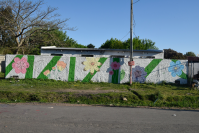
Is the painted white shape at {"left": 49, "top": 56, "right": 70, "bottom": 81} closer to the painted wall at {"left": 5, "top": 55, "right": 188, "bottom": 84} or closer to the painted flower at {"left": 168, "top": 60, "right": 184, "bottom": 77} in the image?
the painted wall at {"left": 5, "top": 55, "right": 188, "bottom": 84}

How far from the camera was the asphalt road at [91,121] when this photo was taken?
161 inches

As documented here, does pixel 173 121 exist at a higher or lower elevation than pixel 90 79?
lower

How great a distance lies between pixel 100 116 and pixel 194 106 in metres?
4.17

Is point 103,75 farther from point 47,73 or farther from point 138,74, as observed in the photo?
point 47,73

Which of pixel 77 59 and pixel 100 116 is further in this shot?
pixel 77 59

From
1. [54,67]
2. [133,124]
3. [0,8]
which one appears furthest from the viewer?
[0,8]

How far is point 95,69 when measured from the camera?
11.9 metres

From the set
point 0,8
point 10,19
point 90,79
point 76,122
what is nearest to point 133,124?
point 76,122

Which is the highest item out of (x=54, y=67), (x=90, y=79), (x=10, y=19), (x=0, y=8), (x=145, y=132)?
(x=0, y=8)

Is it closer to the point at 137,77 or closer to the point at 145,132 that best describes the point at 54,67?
the point at 137,77

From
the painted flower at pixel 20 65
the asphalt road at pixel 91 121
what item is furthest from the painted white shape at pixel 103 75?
the asphalt road at pixel 91 121

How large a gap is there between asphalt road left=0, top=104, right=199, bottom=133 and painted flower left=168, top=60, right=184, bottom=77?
6.50 meters

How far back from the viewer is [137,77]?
1191 centimetres

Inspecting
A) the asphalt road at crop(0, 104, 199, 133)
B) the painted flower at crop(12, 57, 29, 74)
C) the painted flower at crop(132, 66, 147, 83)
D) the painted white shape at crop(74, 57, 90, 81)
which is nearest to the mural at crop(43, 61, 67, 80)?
the painted white shape at crop(74, 57, 90, 81)
